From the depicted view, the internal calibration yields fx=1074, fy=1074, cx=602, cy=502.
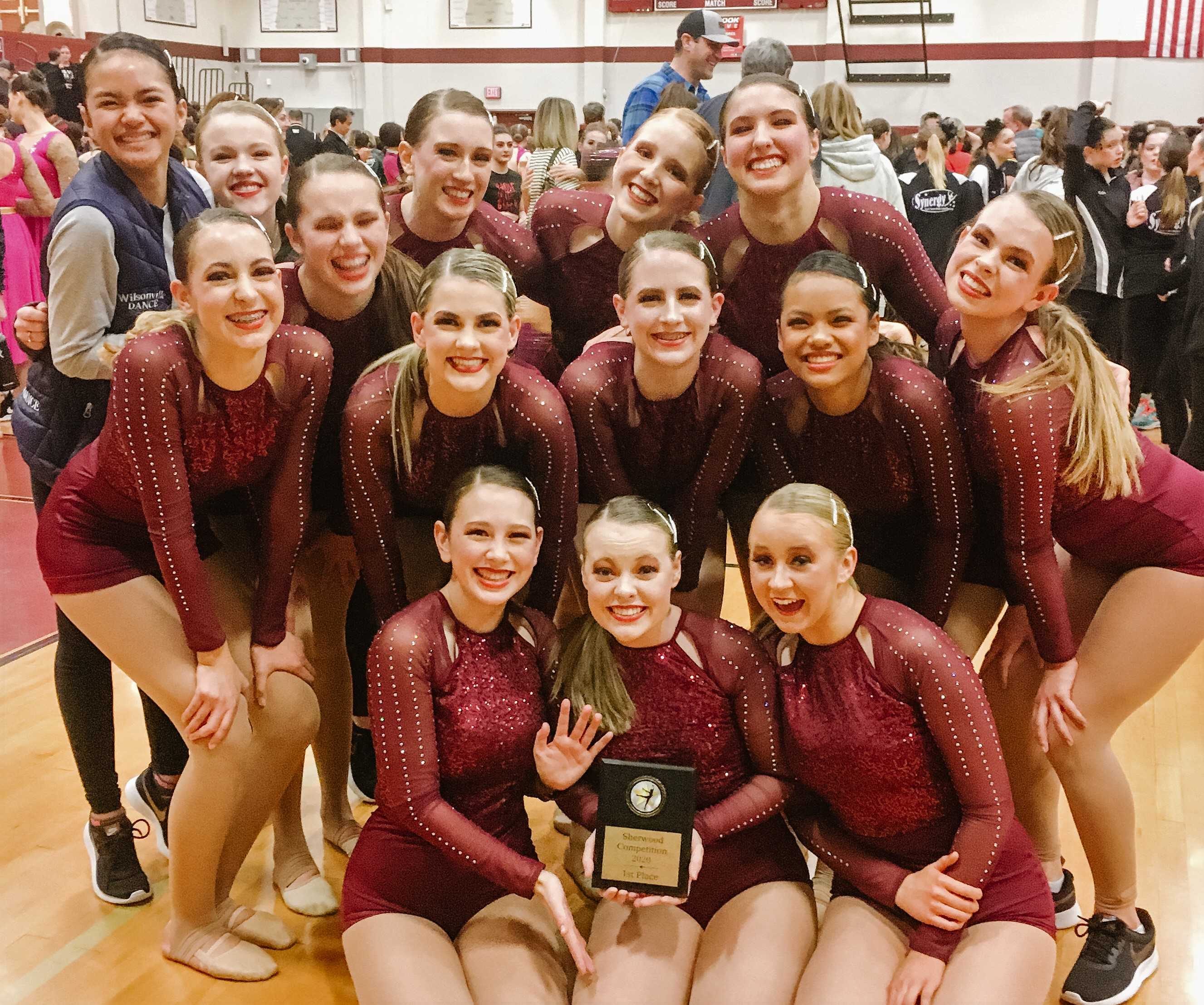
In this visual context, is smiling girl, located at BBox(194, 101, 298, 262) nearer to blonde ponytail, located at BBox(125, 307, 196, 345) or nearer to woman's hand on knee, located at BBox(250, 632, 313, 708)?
blonde ponytail, located at BBox(125, 307, 196, 345)

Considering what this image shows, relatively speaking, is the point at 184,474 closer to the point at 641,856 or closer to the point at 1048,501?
the point at 641,856

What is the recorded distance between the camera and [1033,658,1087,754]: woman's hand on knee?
210 centimetres

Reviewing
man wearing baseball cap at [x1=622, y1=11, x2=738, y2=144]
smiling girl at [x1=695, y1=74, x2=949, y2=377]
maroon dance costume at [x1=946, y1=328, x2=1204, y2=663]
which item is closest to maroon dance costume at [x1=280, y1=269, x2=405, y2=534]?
smiling girl at [x1=695, y1=74, x2=949, y2=377]

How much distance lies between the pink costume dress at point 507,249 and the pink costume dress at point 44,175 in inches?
162

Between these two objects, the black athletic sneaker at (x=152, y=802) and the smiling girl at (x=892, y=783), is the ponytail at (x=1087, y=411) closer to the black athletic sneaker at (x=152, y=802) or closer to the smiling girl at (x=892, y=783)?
the smiling girl at (x=892, y=783)

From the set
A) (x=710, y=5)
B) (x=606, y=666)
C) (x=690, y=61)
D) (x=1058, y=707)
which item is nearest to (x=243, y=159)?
(x=606, y=666)

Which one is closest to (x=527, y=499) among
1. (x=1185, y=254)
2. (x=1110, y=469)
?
(x=1110, y=469)

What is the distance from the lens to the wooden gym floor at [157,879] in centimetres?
221

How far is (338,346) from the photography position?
2330 mm

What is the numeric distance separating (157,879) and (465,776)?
1.11 m

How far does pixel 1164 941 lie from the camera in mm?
2361

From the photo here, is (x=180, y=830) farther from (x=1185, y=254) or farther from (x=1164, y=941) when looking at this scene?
(x=1185, y=254)

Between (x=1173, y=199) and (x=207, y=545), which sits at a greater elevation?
(x=1173, y=199)

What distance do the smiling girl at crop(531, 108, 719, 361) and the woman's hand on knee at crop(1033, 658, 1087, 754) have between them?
126 centimetres
